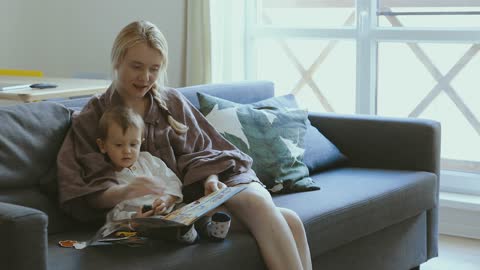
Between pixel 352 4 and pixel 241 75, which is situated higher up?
pixel 352 4

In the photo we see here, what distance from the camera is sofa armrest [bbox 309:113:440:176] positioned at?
10.4 ft

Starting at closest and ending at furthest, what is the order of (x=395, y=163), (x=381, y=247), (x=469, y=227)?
1. (x=381, y=247)
2. (x=395, y=163)
3. (x=469, y=227)

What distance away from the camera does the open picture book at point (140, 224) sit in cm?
212

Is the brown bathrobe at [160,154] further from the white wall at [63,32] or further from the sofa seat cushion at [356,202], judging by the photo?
the white wall at [63,32]

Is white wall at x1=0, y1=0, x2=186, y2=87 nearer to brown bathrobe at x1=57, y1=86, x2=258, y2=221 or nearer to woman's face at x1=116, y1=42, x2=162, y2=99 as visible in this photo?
brown bathrobe at x1=57, y1=86, x2=258, y2=221

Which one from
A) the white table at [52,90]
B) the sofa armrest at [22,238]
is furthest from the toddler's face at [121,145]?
the white table at [52,90]

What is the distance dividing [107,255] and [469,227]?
86.9 inches

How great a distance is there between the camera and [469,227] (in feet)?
12.5

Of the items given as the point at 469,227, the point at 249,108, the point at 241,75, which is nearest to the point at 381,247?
the point at 249,108

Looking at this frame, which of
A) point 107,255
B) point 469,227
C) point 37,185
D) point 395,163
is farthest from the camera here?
point 469,227

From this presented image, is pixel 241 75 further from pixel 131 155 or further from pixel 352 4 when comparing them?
pixel 131 155

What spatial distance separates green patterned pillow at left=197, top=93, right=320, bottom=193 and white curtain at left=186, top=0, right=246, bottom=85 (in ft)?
4.10

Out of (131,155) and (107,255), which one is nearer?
(107,255)

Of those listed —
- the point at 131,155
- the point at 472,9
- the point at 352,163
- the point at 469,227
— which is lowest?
the point at 469,227
